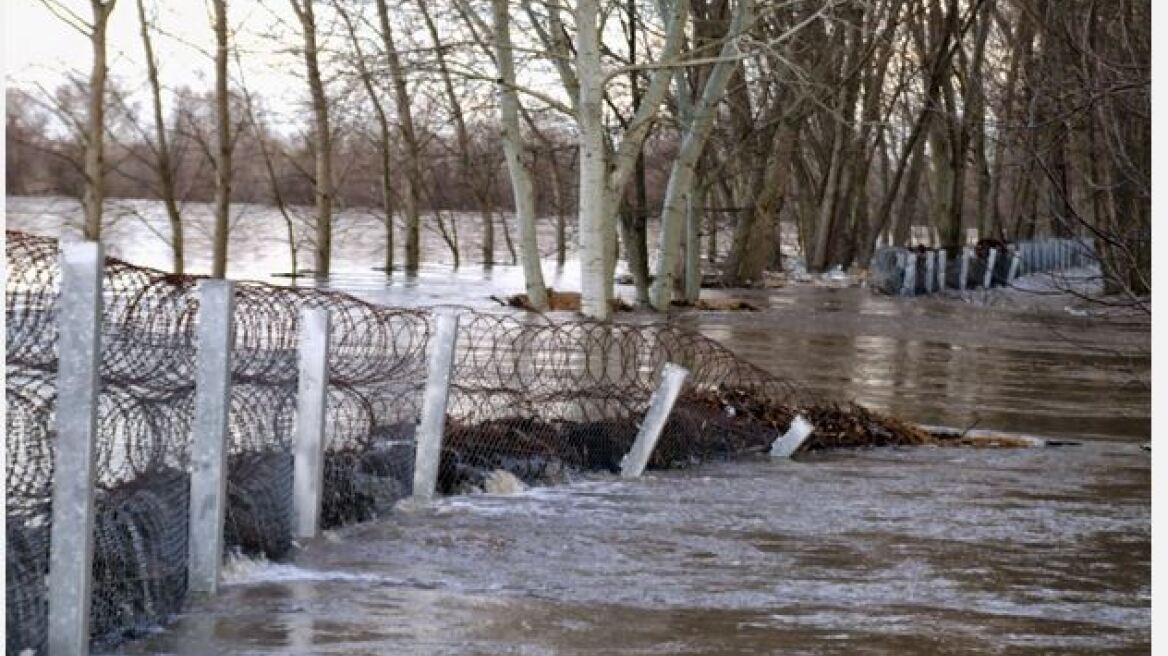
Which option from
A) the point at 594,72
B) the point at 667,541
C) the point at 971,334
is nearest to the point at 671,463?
the point at 667,541

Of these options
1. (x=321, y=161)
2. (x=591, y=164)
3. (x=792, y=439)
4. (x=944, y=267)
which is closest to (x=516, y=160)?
(x=591, y=164)

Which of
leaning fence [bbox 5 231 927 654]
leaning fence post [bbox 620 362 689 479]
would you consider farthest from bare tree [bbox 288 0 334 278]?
leaning fence post [bbox 620 362 689 479]

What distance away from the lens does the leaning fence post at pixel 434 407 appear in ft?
38.3

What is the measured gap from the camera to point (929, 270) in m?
42.8

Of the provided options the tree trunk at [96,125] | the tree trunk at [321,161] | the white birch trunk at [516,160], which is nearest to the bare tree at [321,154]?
the tree trunk at [321,161]

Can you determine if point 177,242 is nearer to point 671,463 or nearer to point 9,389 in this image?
point 671,463

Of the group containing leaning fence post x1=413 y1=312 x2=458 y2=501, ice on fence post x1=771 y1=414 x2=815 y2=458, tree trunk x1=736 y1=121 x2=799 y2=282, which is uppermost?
tree trunk x1=736 y1=121 x2=799 y2=282

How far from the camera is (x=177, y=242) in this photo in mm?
37844

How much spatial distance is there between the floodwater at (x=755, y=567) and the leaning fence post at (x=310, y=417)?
10.2 inches

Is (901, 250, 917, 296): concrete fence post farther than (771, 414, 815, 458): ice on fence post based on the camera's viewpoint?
Yes

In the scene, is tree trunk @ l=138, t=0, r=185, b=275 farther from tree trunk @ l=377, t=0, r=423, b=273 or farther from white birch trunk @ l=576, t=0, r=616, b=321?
white birch trunk @ l=576, t=0, r=616, b=321

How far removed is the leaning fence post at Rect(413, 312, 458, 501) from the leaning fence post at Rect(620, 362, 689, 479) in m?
2.16

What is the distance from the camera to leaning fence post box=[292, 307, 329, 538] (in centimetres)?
1002

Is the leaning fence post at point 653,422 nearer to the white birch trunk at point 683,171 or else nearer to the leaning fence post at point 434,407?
→ the leaning fence post at point 434,407
